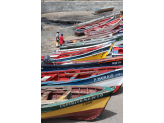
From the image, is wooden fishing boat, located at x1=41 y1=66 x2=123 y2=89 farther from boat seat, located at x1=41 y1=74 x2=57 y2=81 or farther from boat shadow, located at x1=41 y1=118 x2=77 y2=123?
boat shadow, located at x1=41 y1=118 x2=77 y2=123

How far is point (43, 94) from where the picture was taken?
24.4 feet

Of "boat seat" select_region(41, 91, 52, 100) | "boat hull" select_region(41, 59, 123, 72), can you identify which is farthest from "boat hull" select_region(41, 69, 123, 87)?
"boat hull" select_region(41, 59, 123, 72)

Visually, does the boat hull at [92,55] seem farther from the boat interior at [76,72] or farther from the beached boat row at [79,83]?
the boat interior at [76,72]

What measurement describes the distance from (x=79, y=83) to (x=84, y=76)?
1.30 meters

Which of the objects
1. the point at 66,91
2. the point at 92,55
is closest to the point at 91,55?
the point at 92,55

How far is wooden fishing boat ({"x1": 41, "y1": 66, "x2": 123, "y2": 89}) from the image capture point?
28.2 feet

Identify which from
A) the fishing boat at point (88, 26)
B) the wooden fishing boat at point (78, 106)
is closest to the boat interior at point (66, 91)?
the wooden fishing boat at point (78, 106)

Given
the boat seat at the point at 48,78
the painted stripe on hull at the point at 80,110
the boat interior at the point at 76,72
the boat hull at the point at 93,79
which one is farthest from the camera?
the boat interior at the point at 76,72

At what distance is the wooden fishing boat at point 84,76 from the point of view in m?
8.61

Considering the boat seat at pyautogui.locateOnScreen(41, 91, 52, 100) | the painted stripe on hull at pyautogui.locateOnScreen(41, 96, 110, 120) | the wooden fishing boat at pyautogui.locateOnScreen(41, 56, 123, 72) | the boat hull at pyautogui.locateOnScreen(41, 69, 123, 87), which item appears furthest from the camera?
the wooden fishing boat at pyautogui.locateOnScreen(41, 56, 123, 72)

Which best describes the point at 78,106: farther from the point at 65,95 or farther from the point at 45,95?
the point at 45,95
